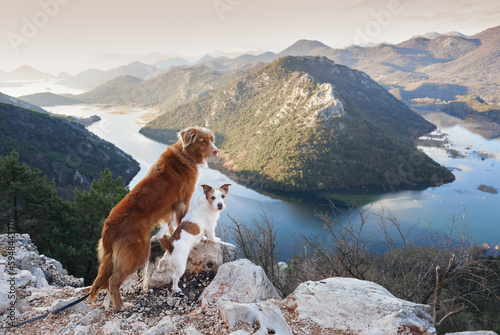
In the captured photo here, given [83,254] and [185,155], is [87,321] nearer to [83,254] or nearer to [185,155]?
[185,155]

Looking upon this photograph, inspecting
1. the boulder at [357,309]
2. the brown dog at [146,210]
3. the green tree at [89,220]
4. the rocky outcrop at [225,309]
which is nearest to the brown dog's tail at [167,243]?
the brown dog at [146,210]

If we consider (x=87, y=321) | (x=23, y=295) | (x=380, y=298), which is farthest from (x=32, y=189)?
(x=380, y=298)

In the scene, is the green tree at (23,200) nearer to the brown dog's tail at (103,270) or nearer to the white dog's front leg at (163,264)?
the white dog's front leg at (163,264)

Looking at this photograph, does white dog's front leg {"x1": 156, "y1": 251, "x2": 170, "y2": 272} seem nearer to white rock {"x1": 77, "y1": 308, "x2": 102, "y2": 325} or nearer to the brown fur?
the brown fur

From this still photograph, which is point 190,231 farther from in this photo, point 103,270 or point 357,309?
point 357,309

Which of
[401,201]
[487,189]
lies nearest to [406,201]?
[401,201]

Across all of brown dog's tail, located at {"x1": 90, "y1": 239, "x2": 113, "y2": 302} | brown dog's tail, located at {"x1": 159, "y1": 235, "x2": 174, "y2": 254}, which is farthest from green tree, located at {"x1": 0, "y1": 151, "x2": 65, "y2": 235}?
brown dog's tail, located at {"x1": 159, "y1": 235, "x2": 174, "y2": 254}

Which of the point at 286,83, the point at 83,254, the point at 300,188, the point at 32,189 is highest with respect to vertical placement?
the point at 286,83
